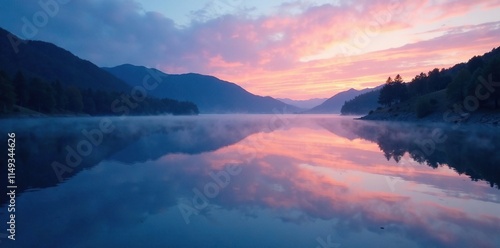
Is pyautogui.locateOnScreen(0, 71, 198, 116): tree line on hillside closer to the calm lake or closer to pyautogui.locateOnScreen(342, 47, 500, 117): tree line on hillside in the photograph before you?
the calm lake

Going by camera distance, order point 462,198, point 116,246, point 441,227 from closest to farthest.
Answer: point 116,246, point 441,227, point 462,198

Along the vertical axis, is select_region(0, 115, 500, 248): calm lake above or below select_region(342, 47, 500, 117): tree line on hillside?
below

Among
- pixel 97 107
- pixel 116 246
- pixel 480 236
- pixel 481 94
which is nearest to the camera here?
pixel 116 246

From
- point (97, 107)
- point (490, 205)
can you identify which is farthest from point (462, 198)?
point (97, 107)

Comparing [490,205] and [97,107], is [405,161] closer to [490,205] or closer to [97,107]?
[490,205]

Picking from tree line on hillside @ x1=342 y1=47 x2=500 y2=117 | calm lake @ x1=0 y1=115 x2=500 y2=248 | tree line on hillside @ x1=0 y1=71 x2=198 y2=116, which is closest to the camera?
calm lake @ x1=0 y1=115 x2=500 y2=248

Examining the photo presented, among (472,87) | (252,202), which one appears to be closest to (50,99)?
(252,202)

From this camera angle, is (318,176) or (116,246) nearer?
(116,246)

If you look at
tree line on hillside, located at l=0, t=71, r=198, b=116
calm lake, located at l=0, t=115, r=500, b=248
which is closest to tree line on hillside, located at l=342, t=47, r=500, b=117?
calm lake, located at l=0, t=115, r=500, b=248

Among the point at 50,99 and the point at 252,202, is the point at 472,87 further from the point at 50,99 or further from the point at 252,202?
the point at 50,99

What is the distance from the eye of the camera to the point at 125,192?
51.6 feet

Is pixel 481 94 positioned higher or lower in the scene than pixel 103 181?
higher

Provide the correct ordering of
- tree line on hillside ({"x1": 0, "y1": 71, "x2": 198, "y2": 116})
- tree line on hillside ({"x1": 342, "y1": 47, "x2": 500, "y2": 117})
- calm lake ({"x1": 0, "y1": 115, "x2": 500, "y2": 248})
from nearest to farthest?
calm lake ({"x1": 0, "y1": 115, "x2": 500, "y2": 248})
tree line on hillside ({"x1": 342, "y1": 47, "x2": 500, "y2": 117})
tree line on hillside ({"x1": 0, "y1": 71, "x2": 198, "y2": 116})

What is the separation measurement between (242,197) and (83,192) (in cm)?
751
